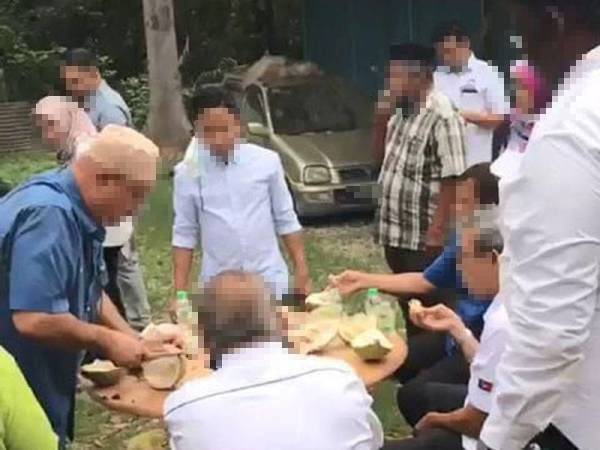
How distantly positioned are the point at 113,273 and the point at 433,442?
11.6ft

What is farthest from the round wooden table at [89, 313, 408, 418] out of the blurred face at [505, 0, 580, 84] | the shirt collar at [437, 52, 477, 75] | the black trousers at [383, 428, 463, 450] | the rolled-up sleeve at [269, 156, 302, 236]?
the shirt collar at [437, 52, 477, 75]

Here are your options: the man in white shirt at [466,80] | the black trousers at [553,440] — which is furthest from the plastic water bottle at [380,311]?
the man in white shirt at [466,80]

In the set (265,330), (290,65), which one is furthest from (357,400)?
(290,65)

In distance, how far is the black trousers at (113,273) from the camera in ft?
23.4

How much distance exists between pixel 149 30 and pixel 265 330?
47.6 ft

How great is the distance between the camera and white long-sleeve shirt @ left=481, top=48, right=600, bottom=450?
2.22 m

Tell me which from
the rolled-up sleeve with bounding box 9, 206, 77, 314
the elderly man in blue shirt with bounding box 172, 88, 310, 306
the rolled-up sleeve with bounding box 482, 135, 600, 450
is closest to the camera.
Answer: the rolled-up sleeve with bounding box 482, 135, 600, 450

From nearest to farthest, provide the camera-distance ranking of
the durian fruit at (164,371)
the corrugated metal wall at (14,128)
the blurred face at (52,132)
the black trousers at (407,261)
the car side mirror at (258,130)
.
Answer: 1. the durian fruit at (164,371)
2. the black trousers at (407,261)
3. the blurred face at (52,132)
4. the car side mirror at (258,130)
5. the corrugated metal wall at (14,128)

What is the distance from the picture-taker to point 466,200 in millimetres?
4340

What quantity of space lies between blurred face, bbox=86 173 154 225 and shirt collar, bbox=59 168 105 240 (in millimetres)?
24

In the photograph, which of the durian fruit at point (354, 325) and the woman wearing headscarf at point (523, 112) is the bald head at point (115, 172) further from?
the durian fruit at point (354, 325)

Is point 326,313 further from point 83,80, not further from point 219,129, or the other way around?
point 83,80

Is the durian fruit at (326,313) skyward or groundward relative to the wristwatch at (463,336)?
groundward

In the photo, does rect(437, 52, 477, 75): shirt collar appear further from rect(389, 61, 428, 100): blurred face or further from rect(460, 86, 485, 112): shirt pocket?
rect(389, 61, 428, 100): blurred face
